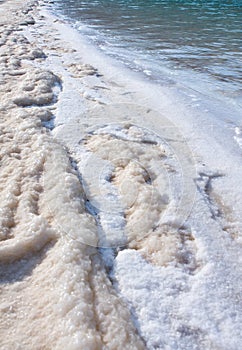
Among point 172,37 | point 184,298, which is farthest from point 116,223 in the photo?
point 172,37

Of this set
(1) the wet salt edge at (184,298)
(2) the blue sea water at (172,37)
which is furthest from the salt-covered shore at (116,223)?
(2) the blue sea water at (172,37)

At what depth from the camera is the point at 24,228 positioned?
242cm

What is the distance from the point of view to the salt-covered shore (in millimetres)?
1897

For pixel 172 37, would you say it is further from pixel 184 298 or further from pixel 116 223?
pixel 184 298

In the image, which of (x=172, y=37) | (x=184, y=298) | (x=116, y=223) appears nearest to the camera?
(x=184, y=298)

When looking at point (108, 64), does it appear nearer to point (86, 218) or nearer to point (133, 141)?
point (133, 141)

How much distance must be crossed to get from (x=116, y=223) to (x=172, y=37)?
335 inches

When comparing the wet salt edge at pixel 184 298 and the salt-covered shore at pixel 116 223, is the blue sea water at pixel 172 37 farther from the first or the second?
the wet salt edge at pixel 184 298

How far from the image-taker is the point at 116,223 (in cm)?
267

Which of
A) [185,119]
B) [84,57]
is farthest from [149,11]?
[185,119]

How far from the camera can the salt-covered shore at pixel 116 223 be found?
1897 millimetres

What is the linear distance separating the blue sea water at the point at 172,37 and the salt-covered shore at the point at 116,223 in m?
2.06

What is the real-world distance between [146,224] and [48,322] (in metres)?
1.09

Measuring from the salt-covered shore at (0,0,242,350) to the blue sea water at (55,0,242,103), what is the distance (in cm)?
206
